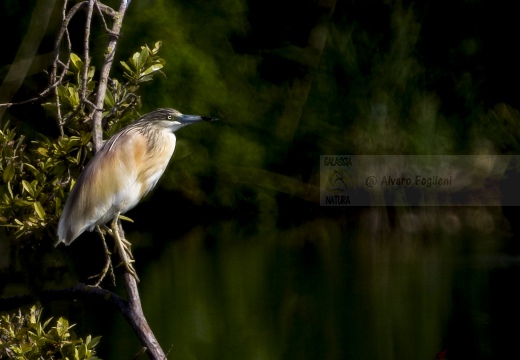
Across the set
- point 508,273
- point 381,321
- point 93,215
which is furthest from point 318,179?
point 93,215

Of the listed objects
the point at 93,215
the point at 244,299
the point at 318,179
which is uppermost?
the point at 93,215

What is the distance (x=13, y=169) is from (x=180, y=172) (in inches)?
278

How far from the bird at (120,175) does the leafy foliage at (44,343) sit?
184 mm

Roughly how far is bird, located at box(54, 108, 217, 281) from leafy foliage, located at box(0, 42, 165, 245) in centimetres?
3

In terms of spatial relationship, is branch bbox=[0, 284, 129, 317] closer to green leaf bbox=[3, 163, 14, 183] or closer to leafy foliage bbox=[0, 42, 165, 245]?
leafy foliage bbox=[0, 42, 165, 245]

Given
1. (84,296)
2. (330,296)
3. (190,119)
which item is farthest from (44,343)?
(330,296)

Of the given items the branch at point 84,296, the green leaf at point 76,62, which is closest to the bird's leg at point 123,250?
the branch at point 84,296

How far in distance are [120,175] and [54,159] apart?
32 cm

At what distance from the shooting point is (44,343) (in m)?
1.90

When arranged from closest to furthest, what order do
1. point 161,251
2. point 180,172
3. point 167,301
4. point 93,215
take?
1. point 93,215
2. point 167,301
3. point 161,251
4. point 180,172

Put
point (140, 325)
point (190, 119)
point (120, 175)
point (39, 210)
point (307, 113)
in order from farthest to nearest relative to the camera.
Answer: point (307, 113) < point (120, 175) < point (190, 119) < point (39, 210) < point (140, 325)

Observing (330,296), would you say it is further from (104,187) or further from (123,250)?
(123,250)

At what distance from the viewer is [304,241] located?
328 inches

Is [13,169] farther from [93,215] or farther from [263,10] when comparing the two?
[263,10]
